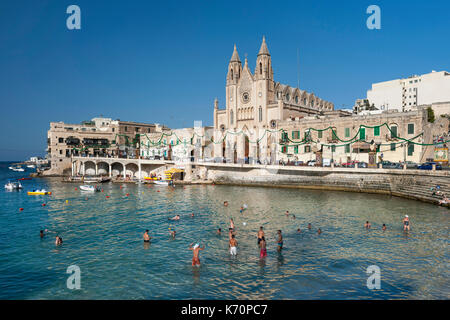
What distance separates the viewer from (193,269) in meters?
17.1

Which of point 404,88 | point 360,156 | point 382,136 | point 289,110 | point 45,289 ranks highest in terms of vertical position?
point 404,88

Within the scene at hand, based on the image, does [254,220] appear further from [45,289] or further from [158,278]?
[45,289]

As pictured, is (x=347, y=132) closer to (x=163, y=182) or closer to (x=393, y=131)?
(x=393, y=131)

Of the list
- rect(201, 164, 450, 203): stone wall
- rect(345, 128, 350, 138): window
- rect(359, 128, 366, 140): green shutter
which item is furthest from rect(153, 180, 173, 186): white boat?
rect(359, 128, 366, 140): green shutter

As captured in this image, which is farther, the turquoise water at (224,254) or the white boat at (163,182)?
the white boat at (163,182)

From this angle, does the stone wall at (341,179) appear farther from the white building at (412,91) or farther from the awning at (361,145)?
the white building at (412,91)

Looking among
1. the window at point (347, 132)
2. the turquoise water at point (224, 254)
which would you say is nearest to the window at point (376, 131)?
the window at point (347, 132)

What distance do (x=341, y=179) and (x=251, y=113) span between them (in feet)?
101

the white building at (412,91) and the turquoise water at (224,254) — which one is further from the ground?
the white building at (412,91)

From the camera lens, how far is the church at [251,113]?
2635 inches

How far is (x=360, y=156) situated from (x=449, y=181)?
56.3ft

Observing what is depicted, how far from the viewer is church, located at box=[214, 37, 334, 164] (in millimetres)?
66938

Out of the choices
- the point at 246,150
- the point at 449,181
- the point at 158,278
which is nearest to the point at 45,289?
the point at 158,278

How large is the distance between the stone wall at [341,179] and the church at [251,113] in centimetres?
700
